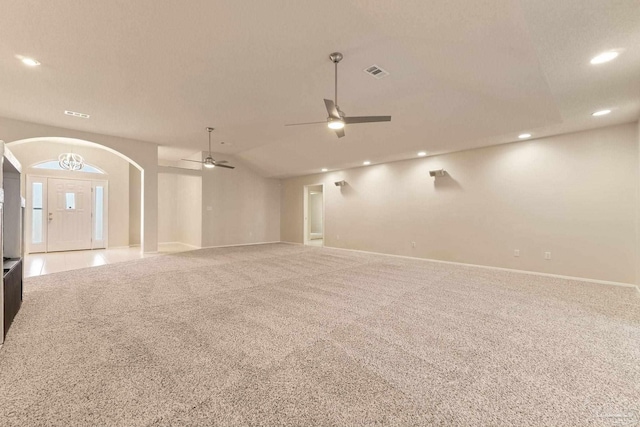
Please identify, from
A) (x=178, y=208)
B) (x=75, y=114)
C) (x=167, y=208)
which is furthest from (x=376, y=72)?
(x=167, y=208)

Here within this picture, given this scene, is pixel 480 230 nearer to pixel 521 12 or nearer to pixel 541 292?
pixel 541 292

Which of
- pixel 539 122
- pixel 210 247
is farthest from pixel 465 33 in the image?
pixel 210 247

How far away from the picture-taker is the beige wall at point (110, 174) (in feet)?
25.1

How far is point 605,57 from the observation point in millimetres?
2691

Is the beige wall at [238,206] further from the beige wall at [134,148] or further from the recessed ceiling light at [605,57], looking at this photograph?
the recessed ceiling light at [605,57]

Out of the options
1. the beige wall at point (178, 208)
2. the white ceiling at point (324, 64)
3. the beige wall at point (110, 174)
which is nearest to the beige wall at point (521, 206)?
the white ceiling at point (324, 64)

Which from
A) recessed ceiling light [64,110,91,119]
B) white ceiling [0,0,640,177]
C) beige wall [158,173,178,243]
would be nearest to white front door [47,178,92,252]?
beige wall [158,173,178,243]

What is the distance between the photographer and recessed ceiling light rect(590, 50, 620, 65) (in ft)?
8.57

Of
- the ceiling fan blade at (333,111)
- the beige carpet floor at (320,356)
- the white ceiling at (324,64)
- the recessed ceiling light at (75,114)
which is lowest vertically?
the beige carpet floor at (320,356)

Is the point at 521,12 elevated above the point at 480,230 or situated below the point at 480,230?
above

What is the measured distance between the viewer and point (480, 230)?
6.21m

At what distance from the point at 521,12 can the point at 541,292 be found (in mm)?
3975

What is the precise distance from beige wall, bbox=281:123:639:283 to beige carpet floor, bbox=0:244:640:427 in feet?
3.14

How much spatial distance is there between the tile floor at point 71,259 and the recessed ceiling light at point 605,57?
8942 mm
